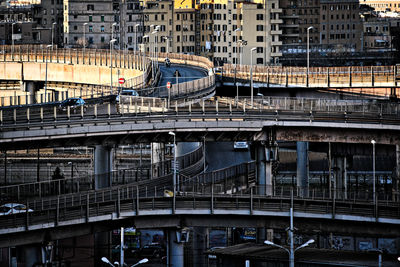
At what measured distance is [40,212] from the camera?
2648 inches

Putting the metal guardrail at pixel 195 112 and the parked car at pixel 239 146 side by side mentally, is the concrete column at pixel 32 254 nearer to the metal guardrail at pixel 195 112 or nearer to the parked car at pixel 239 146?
the metal guardrail at pixel 195 112

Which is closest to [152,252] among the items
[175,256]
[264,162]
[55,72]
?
[264,162]

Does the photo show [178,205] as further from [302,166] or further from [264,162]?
[302,166]

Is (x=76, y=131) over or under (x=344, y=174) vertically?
over

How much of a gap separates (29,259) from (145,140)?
18911mm

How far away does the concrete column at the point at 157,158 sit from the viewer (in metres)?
87.1

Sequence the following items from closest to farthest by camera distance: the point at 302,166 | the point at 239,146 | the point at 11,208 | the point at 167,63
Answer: the point at 11,208 → the point at 302,166 → the point at 239,146 → the point at 167,63

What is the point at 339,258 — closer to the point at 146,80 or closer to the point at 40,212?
the point at 40,212

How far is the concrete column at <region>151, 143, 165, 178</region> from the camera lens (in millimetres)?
87125

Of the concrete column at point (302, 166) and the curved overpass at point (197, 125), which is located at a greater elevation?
the curved overpass at point (197, 125)

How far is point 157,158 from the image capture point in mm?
102812

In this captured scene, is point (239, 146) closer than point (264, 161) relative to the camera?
No

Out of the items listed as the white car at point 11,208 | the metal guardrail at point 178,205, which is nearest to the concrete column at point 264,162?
the metal guardrail at point 178,205

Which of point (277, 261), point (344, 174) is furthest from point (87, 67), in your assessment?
point (277, 261)
